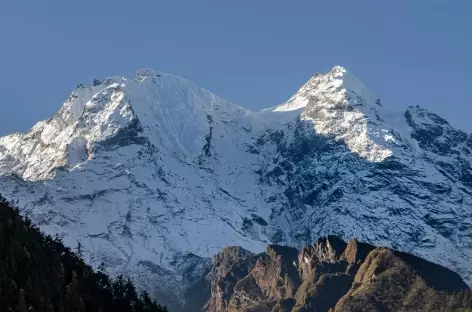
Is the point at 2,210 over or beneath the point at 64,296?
over

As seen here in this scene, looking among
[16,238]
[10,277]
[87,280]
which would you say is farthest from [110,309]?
[10,277]

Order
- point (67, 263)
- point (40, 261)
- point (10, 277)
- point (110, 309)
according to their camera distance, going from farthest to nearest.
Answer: point (67, 263) → point (110, 309) → point (40, 261) → point (10, 277)

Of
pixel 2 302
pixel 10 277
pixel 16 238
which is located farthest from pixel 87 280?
pixel 2 302

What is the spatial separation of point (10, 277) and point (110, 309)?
32.8 meters

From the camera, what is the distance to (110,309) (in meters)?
175

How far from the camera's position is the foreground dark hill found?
461 feet

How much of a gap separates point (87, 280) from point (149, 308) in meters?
20.6

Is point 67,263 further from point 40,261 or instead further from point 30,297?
point 30,297

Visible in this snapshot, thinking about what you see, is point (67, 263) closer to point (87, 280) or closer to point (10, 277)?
point (87, 280)

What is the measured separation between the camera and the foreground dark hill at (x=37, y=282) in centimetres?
14038

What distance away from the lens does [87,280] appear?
182 metres

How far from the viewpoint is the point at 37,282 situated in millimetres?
150375

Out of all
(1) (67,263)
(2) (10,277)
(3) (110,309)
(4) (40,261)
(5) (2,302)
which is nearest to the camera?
(5) (2,302)

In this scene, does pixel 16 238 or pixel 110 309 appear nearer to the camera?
pixel 16 238
